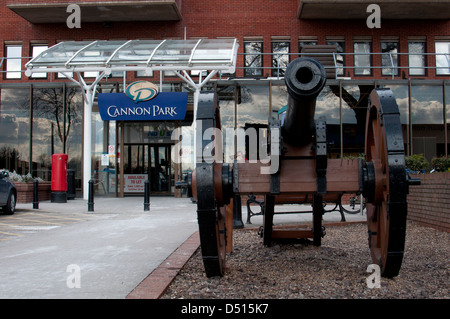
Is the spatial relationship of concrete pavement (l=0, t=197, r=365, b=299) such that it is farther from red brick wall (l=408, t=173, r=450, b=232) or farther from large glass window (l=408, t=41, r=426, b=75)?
large glass window (l=408, t=41, r=426, b=75)

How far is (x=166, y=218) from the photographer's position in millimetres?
9805

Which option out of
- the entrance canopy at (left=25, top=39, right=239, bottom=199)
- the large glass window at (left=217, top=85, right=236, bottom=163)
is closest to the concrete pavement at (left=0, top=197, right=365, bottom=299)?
the entrance canopy at (left=25, top=39, right=239, bottom=199)

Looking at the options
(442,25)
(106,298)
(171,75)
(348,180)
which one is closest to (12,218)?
(106,298)

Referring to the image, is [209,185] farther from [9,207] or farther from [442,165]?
[9,207]

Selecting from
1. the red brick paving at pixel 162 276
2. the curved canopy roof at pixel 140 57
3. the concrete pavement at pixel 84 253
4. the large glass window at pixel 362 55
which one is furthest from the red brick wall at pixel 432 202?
the large glass window at pixel 362 55

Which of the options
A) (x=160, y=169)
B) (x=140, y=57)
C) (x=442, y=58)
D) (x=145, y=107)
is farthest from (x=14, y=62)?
(x=442, y=58)

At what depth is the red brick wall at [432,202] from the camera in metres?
6.96

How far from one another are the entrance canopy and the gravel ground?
27.1 feet

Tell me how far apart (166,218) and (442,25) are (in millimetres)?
16462

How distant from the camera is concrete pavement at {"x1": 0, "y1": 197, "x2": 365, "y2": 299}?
3676 mm

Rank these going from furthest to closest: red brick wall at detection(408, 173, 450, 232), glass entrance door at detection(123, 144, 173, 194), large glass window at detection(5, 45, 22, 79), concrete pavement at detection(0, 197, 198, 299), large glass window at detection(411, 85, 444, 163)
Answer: large glass window at detection(5, 45, 22, 79)
glass entrance door at detection(123, 144, 173, 194)
large glass window at detection(411, 85, 444, 163)
red brick wall at detection(408, 173, 450, 232)
concrete pavement at detection(0, 197, 198, 299)

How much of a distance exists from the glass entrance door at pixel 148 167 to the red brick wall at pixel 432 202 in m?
11.4

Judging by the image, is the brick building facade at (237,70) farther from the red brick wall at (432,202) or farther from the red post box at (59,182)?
the red brick wall at (432,202)

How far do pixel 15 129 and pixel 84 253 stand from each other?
14447mm
